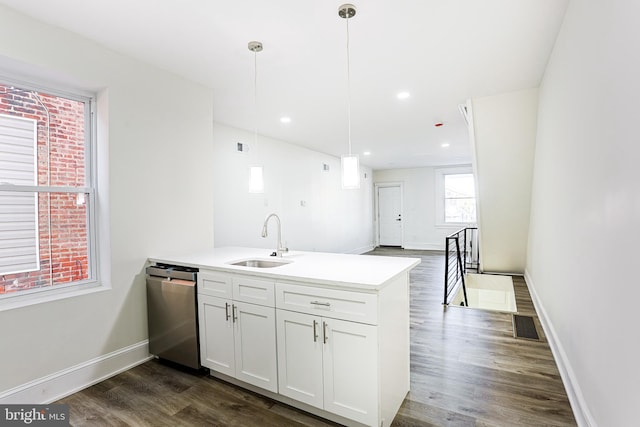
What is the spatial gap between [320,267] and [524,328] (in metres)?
2.51

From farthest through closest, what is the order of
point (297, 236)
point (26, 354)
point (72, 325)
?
point (297, 236) → point (72, 325) → point (26, 354)

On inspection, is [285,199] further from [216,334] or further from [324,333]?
[324,333]

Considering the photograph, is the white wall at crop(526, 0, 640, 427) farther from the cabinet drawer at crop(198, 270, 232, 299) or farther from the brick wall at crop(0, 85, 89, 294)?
the brick wall at crop(0, 85, 89, 294)

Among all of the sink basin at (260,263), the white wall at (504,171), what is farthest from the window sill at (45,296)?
the white wall at (504,171)

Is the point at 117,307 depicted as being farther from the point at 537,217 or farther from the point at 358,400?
the point at 537,217

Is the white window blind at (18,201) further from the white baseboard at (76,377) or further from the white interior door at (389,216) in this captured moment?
the white interior door at (389,216)

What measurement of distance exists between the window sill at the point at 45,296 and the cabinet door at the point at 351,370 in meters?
1.93

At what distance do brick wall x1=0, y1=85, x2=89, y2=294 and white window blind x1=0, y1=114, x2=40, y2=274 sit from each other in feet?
0.13

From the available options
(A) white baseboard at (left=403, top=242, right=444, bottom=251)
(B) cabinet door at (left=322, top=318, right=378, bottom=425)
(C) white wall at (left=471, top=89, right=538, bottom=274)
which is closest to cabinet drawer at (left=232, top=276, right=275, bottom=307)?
(B) cabinet door at (left=322, top=318, right=378, bottom=425)

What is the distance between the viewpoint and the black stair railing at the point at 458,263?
436 cm

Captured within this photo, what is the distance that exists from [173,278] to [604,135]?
2.97m

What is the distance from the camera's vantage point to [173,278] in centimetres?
268

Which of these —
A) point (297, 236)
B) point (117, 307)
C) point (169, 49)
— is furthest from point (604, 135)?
point (297, 236)

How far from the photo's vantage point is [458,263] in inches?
215
